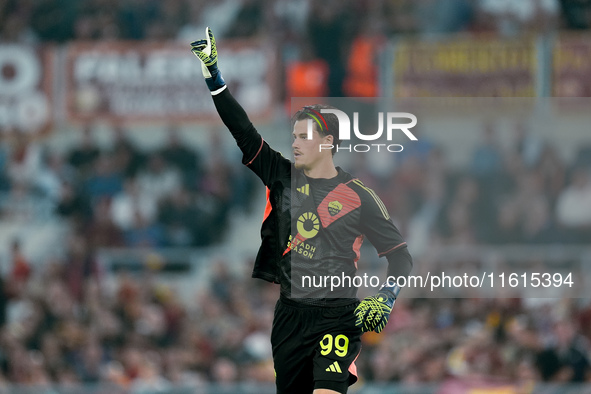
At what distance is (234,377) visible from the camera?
11891 millimetres

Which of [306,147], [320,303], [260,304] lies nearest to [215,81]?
[306,147]

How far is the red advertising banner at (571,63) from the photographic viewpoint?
14.3 m

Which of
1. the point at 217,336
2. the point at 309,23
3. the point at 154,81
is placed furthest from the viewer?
the point at 154,81

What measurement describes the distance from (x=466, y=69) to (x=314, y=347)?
932 centimetres

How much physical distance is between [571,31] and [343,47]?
3.37m

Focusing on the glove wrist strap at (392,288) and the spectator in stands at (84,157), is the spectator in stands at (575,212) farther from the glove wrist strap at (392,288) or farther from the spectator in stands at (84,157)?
the glove wrist strap at (392,288)

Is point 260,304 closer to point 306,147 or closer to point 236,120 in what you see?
point 306,147

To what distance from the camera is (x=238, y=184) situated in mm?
14891

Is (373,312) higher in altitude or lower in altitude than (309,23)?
lower

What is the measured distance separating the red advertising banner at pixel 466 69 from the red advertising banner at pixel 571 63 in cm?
33

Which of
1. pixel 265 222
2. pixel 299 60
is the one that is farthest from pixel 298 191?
pixel 299 60

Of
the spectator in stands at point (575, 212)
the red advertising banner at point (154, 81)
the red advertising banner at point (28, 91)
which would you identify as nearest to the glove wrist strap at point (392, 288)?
the spectator in stands at point (575, 212)

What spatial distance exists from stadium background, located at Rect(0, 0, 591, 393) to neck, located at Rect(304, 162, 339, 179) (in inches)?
198

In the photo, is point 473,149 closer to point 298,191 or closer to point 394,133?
point 394,133
